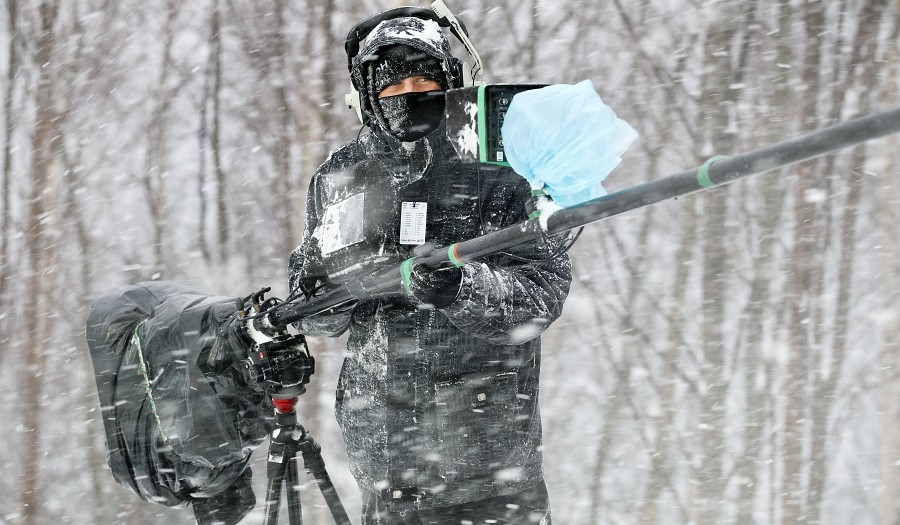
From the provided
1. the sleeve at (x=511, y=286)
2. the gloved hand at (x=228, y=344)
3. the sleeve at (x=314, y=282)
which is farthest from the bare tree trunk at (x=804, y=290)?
the gloved hand at (x=228, y=344)

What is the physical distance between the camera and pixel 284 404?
7.26ft

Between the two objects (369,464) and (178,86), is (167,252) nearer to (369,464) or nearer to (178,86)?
(178,86)

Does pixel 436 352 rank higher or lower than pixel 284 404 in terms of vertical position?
higher

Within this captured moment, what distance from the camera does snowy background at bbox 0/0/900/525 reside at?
15.9 feet

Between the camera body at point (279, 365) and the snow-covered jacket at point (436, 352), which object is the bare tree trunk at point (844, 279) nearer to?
the snow-covered jacket at point (436, 352)

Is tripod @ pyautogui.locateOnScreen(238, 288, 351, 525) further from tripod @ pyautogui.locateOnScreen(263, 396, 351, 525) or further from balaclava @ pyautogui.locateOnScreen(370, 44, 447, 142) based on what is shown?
balaclava @ pyautogui.locateOnScreen(370, 44, 447, 142)

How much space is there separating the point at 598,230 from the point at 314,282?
10.6 feet

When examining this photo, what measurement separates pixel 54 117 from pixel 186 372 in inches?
132

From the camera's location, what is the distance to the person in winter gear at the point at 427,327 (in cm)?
188

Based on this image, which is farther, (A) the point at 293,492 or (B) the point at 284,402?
(A) the point at 293,492

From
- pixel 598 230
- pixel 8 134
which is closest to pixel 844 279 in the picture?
pixel 598 230

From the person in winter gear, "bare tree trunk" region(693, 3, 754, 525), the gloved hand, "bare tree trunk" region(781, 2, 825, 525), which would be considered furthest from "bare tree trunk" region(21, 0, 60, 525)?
"bare tree trunk" region(781, 2, 825, 525)

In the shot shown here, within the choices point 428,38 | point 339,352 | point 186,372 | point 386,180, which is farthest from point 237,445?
point 339,352

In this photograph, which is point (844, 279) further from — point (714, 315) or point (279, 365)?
point (279, 365)
